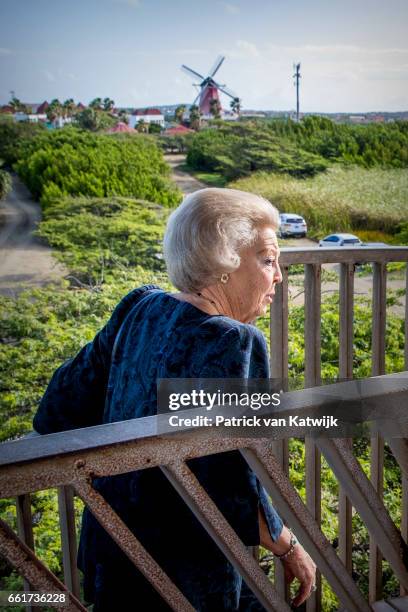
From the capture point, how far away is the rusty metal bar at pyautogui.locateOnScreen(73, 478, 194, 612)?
630 mm

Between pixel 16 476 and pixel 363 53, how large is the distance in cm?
570

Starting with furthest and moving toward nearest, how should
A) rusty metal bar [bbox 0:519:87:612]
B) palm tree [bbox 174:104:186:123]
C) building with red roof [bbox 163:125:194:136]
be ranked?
building with red roof [bbox 163:125:194:136] < palm tree [bbox 174:104:186:123] < rusty metal bar [bbox 0:519:87:612]

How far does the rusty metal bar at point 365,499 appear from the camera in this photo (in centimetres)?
72

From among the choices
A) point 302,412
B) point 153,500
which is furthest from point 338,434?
point 153,500

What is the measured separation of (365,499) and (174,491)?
0.36 metres

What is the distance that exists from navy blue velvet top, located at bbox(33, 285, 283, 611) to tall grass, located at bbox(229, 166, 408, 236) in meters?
4.84

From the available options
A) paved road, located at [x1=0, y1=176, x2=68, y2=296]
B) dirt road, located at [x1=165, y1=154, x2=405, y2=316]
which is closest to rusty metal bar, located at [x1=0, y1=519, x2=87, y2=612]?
dirt road, located at [x1=165, y1=154, x2=405, y2=316]

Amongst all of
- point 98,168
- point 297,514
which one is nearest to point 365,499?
point 297,514

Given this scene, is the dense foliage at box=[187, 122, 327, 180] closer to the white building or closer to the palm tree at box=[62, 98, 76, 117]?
the white building

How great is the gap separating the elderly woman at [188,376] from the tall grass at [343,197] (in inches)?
185

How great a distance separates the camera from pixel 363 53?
5.45 m

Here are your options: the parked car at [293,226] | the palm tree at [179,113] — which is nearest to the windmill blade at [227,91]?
the palm tree at [179,113]

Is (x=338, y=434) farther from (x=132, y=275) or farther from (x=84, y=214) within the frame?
(x=84, y=214)

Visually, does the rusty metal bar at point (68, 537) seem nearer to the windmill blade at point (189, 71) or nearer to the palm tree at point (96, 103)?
the windmill blade at point (189, 71)
